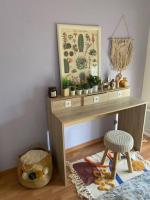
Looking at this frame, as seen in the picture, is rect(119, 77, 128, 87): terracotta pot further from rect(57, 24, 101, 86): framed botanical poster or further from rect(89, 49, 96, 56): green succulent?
rect(89, 49, 96, 56): green succulent

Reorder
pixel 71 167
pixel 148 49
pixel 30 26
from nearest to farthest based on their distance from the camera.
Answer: pixel 30 26 → pixel 71 167 → pixel 148 49

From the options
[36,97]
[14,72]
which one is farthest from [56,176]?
[14,72]

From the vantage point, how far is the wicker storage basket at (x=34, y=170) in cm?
178

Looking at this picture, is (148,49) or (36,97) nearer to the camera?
(36,97)

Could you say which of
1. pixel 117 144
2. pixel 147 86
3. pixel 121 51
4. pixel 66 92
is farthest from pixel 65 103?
pixel 147 86

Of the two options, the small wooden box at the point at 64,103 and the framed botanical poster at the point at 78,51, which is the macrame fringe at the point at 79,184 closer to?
the small wooden box at the point at 64,103

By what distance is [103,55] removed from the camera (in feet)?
7.54

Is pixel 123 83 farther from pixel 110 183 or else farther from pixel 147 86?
pixel 110 183

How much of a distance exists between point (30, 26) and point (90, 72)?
920 millimetres

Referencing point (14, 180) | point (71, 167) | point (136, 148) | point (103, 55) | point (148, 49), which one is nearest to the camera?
point (14, 180)

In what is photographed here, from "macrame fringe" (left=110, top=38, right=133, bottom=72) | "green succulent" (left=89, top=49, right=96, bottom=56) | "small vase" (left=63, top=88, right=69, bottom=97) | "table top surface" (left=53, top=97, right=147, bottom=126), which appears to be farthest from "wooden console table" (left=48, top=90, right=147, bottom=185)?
"green succulent" (left=89, top=49, right=96, bottom=56)

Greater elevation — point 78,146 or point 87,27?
point 87,27

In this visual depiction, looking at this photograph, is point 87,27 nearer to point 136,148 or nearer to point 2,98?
point 2,98

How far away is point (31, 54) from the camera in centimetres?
182
